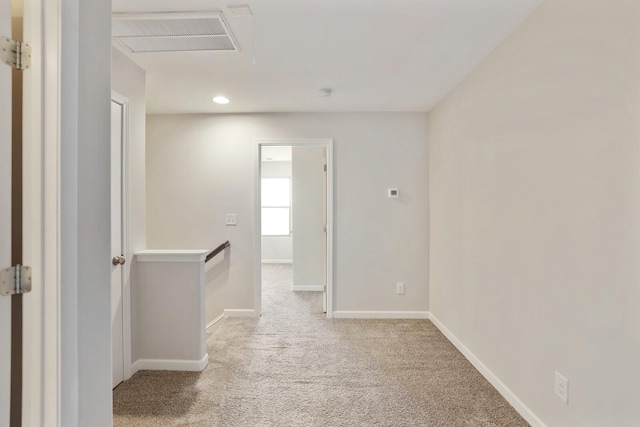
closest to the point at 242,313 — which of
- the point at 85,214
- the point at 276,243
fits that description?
the point at 85,214

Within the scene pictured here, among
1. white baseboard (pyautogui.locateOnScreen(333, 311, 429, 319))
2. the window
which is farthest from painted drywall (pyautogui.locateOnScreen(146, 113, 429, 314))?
the window

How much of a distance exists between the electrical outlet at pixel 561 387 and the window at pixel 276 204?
6892 millimetres

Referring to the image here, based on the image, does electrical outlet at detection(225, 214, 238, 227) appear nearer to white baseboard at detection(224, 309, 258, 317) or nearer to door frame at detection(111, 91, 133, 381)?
white baseboard at detection(224, 309, 258, 317)

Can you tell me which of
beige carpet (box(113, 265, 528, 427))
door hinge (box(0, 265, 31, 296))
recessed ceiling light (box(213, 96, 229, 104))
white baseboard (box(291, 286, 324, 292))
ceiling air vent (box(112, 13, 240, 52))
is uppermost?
recessed ceiling light (box(213, 96, 229, 104))

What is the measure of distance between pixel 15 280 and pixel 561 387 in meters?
2.26

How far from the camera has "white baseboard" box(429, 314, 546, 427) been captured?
6.47ft

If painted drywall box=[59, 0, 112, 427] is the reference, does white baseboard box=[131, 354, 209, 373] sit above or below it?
below

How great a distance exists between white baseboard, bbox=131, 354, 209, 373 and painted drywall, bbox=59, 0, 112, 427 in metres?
1.39

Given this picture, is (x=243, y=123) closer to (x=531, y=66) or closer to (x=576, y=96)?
(x=531, y=66)

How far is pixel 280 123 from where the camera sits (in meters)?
3.92

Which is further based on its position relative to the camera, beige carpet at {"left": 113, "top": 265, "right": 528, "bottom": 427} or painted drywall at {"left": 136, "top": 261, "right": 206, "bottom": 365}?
painted drywall at {"left": 136, "top": 261, "right": 206, "bottom": 365}

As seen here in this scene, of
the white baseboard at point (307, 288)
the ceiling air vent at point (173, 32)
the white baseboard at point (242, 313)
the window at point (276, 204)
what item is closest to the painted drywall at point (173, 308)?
the white baseboard at point (242, 313)

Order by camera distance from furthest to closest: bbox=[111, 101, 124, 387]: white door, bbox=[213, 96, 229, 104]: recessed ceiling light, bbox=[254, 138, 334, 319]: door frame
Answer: bbox=[254, 138, 334, 319]: door frame < bbox=[213, 96, 229, 104]: recessed ceiling light < bbox=[111, 101, 124, 387]: white door

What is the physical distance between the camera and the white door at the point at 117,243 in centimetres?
240
